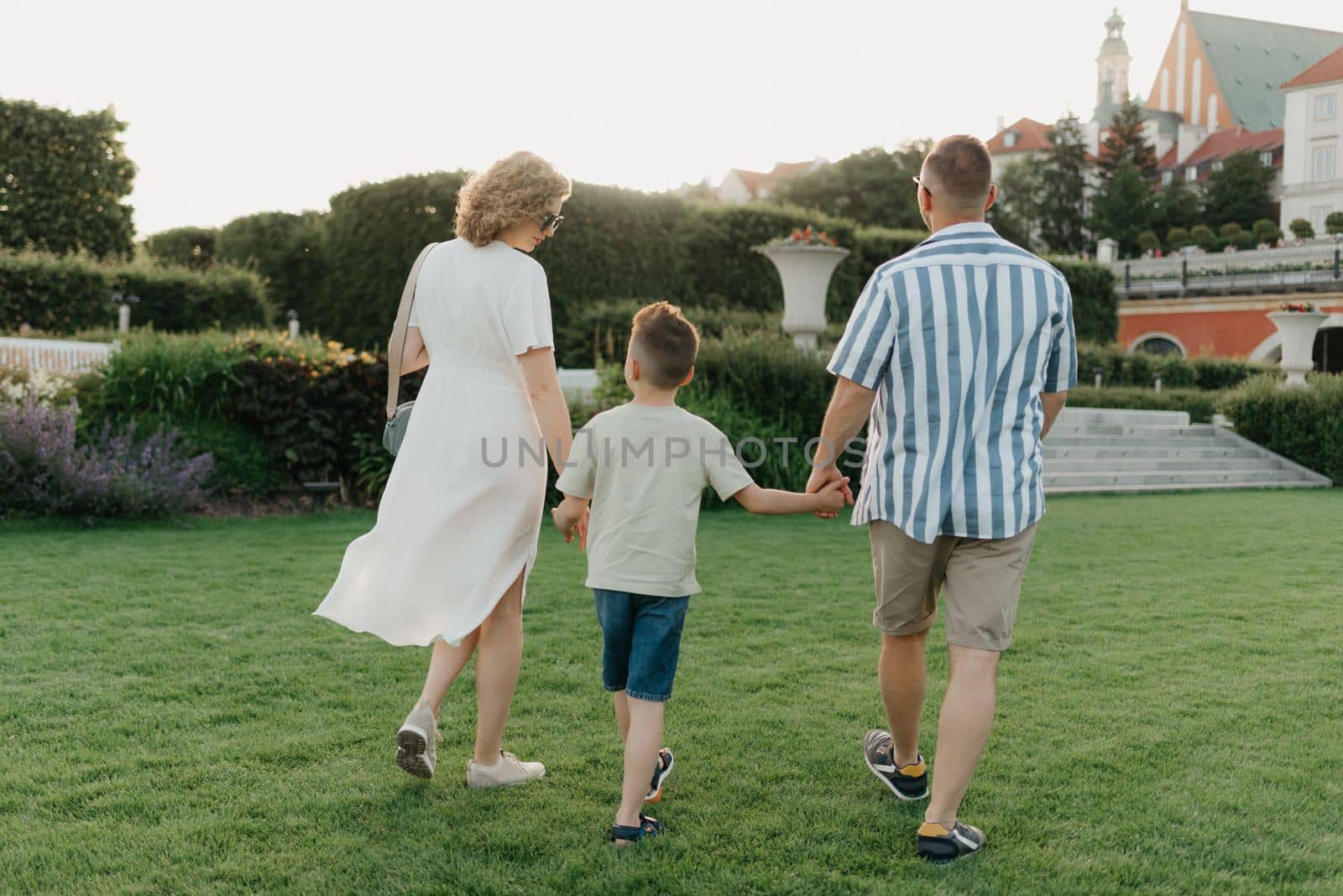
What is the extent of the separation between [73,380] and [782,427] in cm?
622

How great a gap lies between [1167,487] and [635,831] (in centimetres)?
1190

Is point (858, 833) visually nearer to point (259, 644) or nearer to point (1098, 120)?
point (259, 644)

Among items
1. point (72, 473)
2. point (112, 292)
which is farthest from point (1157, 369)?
point (72, 473)

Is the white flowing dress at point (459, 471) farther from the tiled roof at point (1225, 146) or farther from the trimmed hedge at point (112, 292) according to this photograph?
the tiled roof at point (1225, 146)

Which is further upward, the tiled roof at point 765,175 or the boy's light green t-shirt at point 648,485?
the tiled roof at point 765,175

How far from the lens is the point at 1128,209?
2062 inches

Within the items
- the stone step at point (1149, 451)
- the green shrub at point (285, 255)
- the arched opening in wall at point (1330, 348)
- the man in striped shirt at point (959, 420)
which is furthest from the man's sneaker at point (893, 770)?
the arched opening in wall at point (1330, 348)

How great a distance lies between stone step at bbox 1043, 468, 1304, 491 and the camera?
40.5 ft

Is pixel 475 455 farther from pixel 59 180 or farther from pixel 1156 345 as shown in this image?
pixel 1156 345

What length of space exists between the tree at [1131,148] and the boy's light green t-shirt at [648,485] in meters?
63.0

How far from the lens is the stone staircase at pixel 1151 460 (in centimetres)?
1264

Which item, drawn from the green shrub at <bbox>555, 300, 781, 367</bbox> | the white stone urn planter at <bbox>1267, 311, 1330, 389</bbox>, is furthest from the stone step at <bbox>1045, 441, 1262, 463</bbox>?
the green shrub at <bbox>555, 300, 781, 367</bbox>

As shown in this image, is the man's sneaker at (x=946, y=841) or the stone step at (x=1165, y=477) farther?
the stone step at (x=1165, y=477)

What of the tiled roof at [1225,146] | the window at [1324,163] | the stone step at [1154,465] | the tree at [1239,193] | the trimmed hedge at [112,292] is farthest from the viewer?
the tiled roof at [1225,146]
